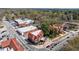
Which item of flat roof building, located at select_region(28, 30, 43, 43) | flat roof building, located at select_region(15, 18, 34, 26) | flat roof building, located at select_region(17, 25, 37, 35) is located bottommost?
flat roof building, located at select_region(28, 30, 43, 43)

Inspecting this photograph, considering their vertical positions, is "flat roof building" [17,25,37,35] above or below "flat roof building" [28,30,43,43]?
above

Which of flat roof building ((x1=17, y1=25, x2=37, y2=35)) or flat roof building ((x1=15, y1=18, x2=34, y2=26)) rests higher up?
flat roof building ((x1=15, y1=18, x2=34, y2=26))

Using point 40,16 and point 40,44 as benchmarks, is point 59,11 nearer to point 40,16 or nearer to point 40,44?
point 40,16

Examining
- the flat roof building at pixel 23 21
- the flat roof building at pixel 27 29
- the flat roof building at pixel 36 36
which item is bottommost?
the flat roof building at pixel 36 36

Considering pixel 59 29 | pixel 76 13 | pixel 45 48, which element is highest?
pixel 76 13

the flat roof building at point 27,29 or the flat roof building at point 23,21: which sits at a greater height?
the flat roof building at point 23,21

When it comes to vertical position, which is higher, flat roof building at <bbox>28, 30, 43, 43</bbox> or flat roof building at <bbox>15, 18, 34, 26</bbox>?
flat roof building at <bbox>15, 18, 34, 26</bbox>

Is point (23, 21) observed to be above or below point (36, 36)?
above
